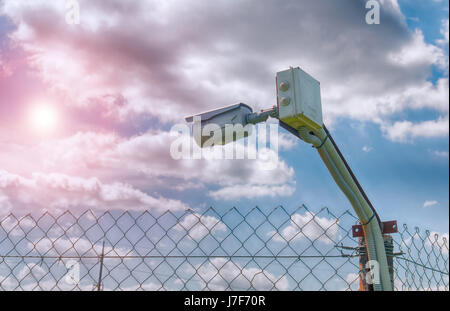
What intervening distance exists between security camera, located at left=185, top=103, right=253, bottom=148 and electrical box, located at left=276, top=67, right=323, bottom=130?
262mm

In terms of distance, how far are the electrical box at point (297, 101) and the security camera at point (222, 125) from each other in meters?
0.26

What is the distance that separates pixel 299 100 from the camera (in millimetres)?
2492

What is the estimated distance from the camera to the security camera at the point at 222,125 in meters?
2.64

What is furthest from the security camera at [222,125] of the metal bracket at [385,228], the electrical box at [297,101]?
the metal bracket at [385,228]

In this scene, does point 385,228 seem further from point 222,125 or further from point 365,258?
point 222,125

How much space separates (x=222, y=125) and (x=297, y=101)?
514 mm

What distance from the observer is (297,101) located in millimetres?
2492

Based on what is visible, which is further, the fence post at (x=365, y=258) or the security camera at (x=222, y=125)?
the security camera at (x=222, y=125)

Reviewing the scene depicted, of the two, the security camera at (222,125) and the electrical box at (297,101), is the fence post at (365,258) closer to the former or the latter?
the electrical box at (297,101)

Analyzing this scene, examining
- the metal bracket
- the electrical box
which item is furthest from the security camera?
the metal bracket

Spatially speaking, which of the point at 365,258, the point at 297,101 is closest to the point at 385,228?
the point at 365,258

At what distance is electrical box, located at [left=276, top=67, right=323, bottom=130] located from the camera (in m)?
2.47
